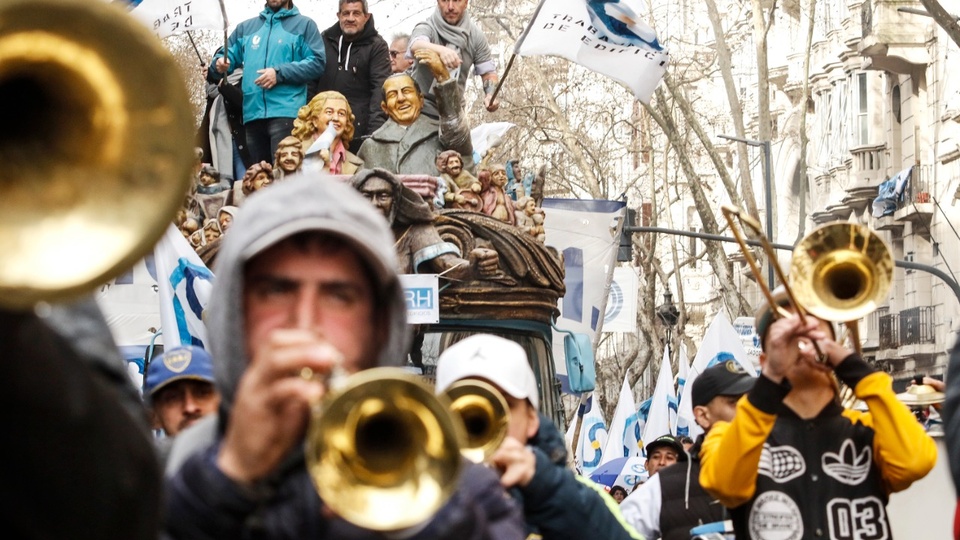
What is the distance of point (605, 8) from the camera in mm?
17984

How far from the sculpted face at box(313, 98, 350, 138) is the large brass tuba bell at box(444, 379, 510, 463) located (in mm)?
10766

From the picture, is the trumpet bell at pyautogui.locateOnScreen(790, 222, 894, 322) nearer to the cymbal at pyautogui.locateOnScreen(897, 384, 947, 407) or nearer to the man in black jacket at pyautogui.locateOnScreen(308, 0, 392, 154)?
the cymbal at pyautogui.locateOnScreen(897, 384, 947, 407)

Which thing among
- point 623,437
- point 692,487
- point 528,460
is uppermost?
point 623,437

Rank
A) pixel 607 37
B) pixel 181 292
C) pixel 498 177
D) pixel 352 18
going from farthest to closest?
Answer: 1. pixel 607 37
2. pixel 352 18
3. pixel 498 177
4. pixel 181 292

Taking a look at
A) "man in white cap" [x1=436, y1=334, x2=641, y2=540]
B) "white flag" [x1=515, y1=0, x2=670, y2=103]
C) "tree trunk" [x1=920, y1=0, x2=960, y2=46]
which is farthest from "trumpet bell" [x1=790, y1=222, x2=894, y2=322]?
"white flag" [x1=515, y1=0, x2=670, y2=103]

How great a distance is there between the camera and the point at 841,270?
5.24 m

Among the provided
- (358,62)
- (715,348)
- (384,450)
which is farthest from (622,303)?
(384,450)

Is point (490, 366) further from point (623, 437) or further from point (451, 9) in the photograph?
point (623, 437)

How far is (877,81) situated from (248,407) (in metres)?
49.5

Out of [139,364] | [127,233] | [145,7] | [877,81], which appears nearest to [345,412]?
[127,233]

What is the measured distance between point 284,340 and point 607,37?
16212 mm

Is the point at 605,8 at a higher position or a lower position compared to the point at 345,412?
higher

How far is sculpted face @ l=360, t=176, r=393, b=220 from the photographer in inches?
531

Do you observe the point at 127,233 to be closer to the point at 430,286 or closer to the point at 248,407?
the point at 248,407
